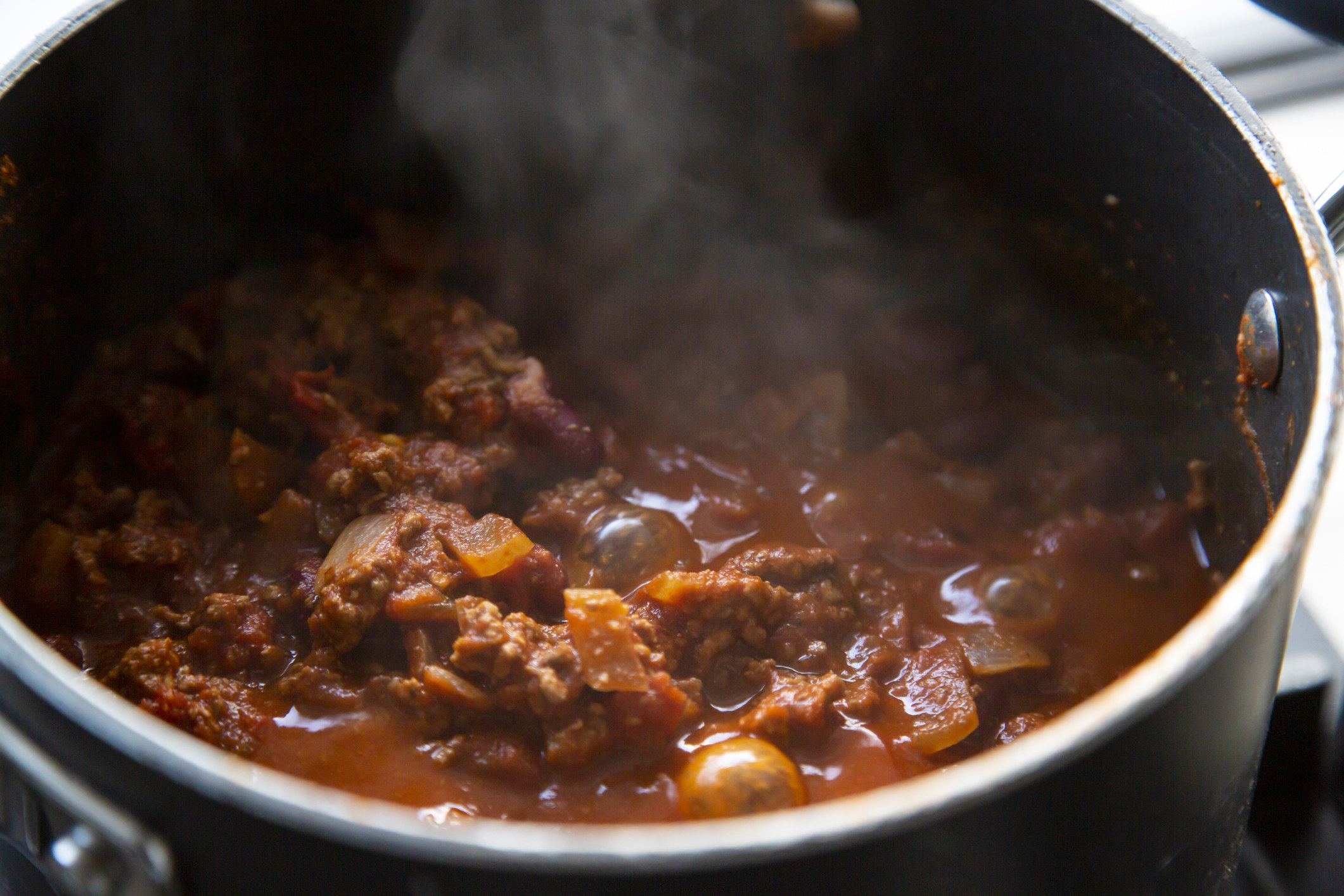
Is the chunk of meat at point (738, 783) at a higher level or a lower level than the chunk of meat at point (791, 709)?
higher

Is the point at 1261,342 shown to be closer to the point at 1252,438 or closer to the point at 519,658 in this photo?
the point at 1252,438

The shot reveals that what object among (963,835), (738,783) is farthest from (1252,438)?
(963,835)

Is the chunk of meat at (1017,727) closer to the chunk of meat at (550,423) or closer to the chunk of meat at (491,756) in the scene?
the chunk of meat at (491,756)

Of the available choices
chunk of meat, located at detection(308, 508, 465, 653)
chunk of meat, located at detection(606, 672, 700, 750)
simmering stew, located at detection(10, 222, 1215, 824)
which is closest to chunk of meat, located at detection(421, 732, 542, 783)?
simmering stew, located at detection(10, 222, 1215, 824)

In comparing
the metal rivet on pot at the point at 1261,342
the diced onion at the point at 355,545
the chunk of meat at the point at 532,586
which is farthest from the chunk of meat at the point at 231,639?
the metal rivet on pot at the point at 1261,342

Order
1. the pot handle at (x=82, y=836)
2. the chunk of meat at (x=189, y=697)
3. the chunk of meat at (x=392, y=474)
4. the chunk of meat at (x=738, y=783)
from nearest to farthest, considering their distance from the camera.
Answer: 1. the pot handle at (x=82, y=836)
2. the chunk of meat at (x=738, y=783)
3. the chunk of meat at (x=189, y=697)
4. the chunk of meat at (x=392, y=474)

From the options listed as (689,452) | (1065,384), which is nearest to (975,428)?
(1065,384)

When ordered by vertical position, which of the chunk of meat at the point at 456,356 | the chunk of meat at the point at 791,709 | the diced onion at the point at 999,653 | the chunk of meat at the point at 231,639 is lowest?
the diced onion at the point at 999,653
